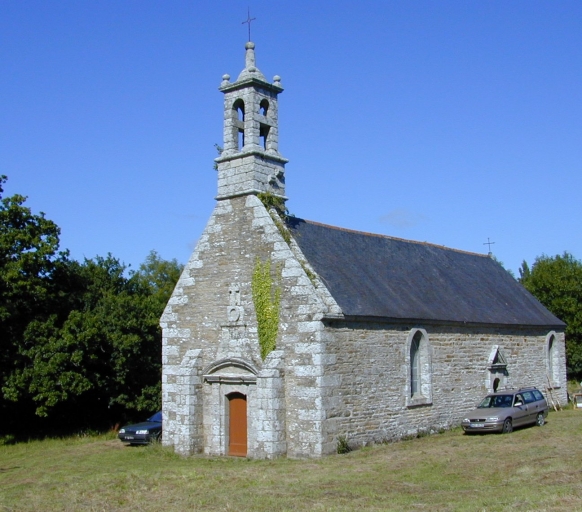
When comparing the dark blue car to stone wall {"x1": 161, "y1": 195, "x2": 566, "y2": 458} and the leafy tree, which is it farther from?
the leafy tree

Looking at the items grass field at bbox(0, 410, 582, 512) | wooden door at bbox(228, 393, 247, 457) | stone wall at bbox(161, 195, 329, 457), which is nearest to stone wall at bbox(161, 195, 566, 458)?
stone wall at bbox(161, 195, 329, 457)

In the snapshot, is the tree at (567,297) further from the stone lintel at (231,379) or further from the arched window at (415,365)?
the stone lintel at (231,379)

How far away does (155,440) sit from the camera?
22703mm

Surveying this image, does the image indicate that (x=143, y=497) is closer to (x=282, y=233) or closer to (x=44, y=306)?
(x=282, y=233)

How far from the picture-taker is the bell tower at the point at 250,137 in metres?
21.2

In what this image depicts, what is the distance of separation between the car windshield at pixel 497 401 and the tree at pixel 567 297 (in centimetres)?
2306

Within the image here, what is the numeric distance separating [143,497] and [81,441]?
12929 mm

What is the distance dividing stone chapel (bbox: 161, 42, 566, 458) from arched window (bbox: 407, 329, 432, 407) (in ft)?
0.13

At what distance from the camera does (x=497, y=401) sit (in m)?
22.2

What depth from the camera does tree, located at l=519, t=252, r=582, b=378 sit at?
142 feet

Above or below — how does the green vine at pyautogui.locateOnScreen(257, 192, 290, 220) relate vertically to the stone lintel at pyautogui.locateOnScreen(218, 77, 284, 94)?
below

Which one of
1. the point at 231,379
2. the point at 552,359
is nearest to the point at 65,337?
the point at 231,379

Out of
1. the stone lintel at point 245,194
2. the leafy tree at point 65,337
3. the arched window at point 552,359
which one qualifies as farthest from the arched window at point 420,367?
the leafy tree at point 65,337

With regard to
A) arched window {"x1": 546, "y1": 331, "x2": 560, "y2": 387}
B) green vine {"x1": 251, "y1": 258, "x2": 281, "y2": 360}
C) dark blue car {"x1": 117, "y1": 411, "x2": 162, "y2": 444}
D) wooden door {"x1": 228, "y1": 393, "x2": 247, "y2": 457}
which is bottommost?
dark blue car {"x1": 117, "y1": 411, "x2": 162, "y2": 444}
